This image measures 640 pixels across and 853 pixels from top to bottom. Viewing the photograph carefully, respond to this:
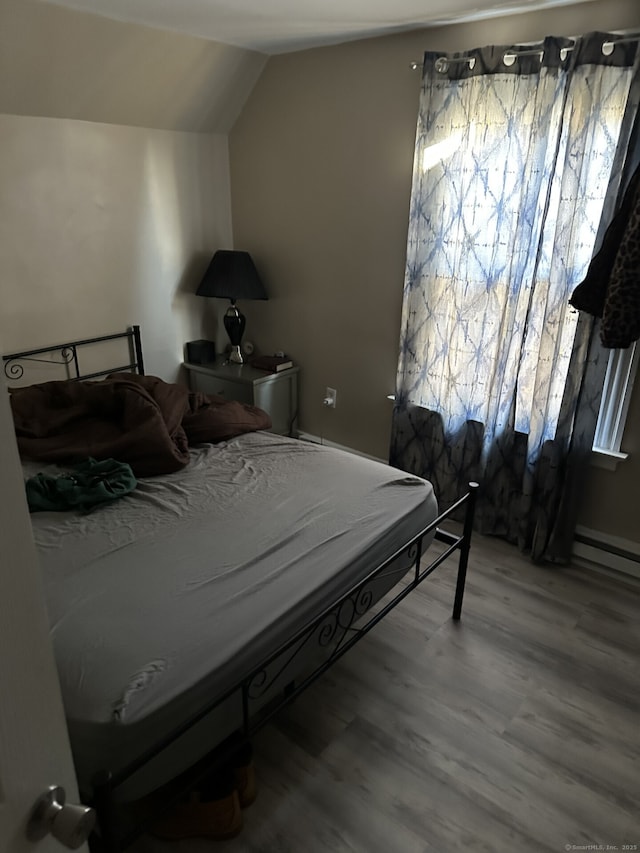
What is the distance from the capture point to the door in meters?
0.62

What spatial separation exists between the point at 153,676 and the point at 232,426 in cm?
154

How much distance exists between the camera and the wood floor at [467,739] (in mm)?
1693

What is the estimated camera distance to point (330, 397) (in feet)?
12.4

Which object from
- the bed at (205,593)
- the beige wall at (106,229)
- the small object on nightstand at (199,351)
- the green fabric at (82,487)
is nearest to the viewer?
the bed at (205,593)

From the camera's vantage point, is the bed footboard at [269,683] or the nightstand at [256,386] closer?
the bed footboard at [269,683]

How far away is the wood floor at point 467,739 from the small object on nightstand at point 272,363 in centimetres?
169

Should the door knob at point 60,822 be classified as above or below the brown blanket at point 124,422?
above

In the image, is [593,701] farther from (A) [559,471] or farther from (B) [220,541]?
(B) [220,541]

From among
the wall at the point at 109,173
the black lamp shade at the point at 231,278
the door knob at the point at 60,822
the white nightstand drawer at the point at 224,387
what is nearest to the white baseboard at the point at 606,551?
the white nightstand drawer at the point at 224,387

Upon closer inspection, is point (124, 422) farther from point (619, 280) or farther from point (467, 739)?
point (619, 280)

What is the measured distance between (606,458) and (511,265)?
102cm

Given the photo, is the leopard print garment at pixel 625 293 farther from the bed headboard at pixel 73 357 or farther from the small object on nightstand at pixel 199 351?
the bed headboard at pixel 73 357

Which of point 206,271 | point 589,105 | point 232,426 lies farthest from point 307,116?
point 232,426

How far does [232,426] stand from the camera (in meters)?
2.83
